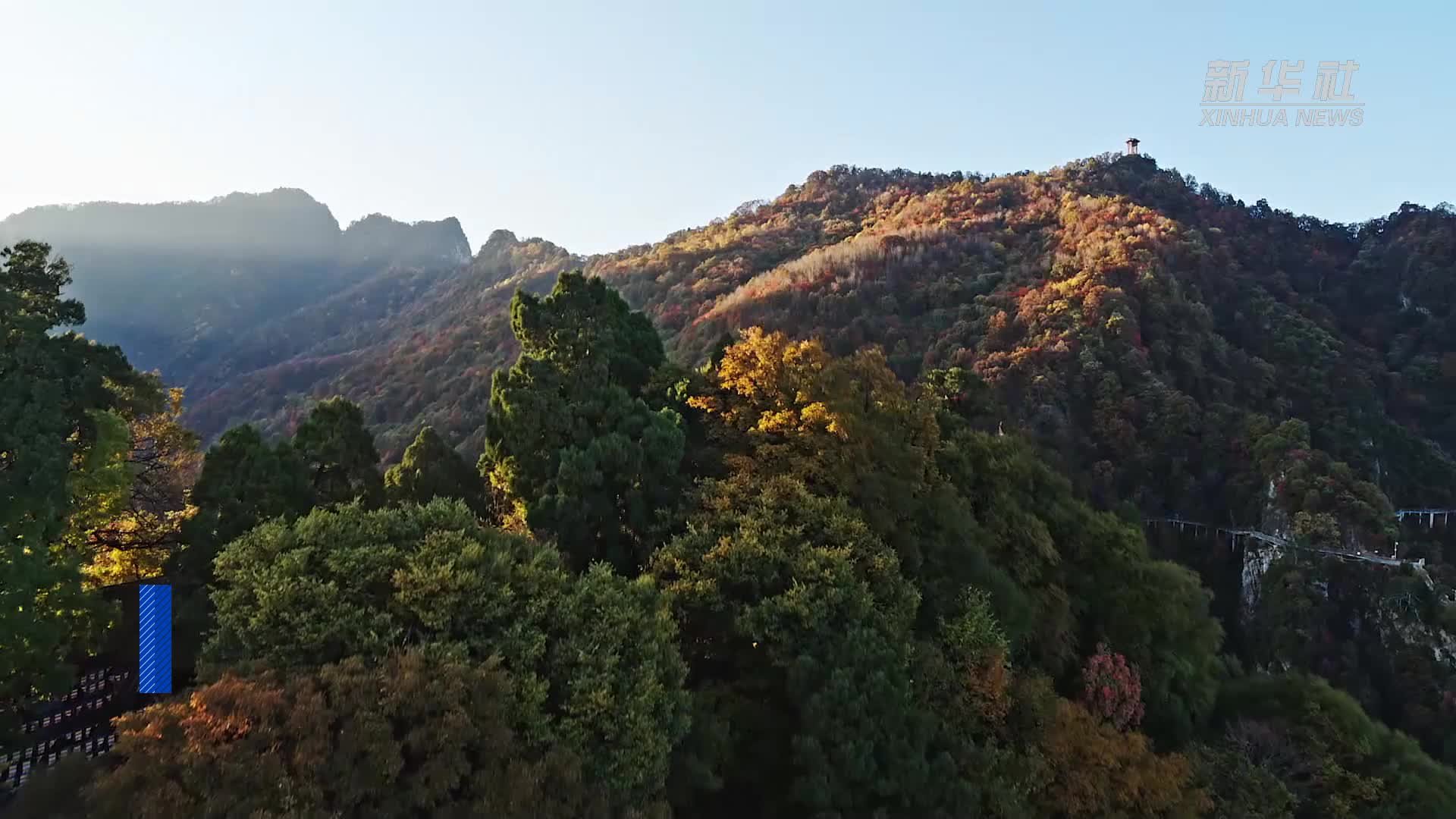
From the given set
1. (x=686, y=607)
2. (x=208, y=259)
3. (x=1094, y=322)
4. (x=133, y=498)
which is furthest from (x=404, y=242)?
(x=686, y=607)

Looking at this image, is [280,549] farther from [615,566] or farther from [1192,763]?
[1192,763]

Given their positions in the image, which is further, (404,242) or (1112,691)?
(404,242)

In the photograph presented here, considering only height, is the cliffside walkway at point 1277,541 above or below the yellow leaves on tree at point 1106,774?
below

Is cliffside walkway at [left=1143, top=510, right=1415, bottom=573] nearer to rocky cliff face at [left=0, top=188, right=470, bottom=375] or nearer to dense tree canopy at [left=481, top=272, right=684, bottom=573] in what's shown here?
dense tree canopy at [left=481, top=272, right=684, bottom=573]

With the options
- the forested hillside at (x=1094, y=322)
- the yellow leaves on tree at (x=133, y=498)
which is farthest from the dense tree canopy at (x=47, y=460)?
the forested hillside at (x=1094, y=322)

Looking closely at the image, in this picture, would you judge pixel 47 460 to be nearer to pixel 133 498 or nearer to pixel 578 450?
pixel 133 498

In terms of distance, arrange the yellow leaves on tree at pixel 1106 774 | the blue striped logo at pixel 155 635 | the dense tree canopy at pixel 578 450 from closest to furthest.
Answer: the blue striped logo at pixel 155 635, the yellow leaves on tree at pixel 1106 774, the dense tree canopy at pixel 578 450

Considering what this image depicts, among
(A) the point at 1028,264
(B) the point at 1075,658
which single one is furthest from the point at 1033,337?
(B) the point at 1075,658

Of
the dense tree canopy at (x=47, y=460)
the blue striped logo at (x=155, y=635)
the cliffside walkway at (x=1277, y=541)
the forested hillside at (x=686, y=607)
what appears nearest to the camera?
the forested hillside at (x=686, y=607)

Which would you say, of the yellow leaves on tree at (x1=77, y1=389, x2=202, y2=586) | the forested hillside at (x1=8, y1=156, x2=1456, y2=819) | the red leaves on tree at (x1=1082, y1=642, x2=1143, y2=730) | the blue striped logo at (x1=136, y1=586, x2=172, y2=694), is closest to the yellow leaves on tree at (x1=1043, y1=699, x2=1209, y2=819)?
the forested hillside at (x1=8, y1=156, x2=1456, y2=819)

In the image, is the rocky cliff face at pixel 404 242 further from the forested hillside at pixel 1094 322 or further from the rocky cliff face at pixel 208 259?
the forested hillside at pixel 1094 322
